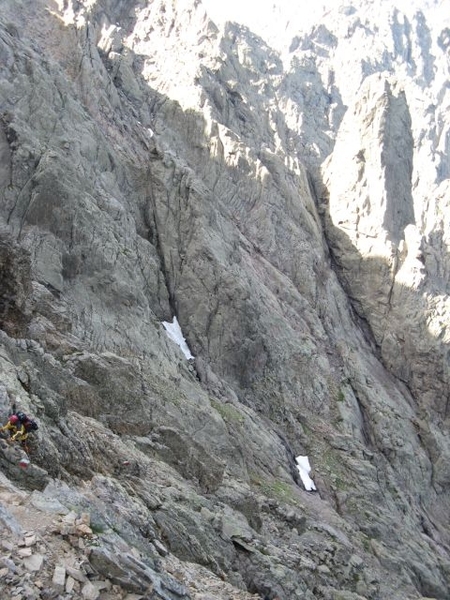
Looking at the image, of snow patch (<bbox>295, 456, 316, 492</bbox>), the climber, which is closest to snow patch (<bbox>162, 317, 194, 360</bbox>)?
snow patch (<bbox>295, 456, 316, 492</bbox>)

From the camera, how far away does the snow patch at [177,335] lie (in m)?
38.6

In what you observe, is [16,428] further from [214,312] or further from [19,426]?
[214,312]

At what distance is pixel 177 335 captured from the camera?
3922cm

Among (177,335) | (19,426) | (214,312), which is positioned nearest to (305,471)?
(177,335)

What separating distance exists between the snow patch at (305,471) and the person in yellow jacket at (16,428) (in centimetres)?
2413

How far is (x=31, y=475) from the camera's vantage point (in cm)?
1334

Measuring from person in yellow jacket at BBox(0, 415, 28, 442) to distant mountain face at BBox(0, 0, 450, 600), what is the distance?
0.53 m

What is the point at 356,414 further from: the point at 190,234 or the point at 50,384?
the point at 50,384

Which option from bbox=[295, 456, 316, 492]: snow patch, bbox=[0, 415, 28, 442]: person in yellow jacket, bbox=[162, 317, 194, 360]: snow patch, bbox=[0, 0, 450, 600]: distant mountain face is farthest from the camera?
bbox=[162, 317, 194, 360]: snow patch

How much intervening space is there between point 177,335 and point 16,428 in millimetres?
25687

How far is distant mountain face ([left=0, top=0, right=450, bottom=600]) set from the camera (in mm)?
19438

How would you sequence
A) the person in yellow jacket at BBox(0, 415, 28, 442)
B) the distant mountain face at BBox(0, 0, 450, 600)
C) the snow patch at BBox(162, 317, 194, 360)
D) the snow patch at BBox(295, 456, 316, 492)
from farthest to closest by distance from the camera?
the snow patch at BBox(162, 317, 194, 360) → the snow patch at BBox(295, 456, 316, 492) → the distant mountain face at BBox(0, 0, 450, 600) → the person in yellow jacket at BBox(0, 415, 28, 442)

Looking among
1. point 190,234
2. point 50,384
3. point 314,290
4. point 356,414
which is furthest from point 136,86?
point 50,384

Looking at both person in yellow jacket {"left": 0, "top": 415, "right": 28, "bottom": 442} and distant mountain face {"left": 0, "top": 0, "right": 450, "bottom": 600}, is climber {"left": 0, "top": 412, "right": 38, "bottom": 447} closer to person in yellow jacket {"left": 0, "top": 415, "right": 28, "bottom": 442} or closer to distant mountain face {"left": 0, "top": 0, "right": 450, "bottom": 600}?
person in yellow jacket {"left": 0, "top": 415, "right": 28, "bottom": 442}
